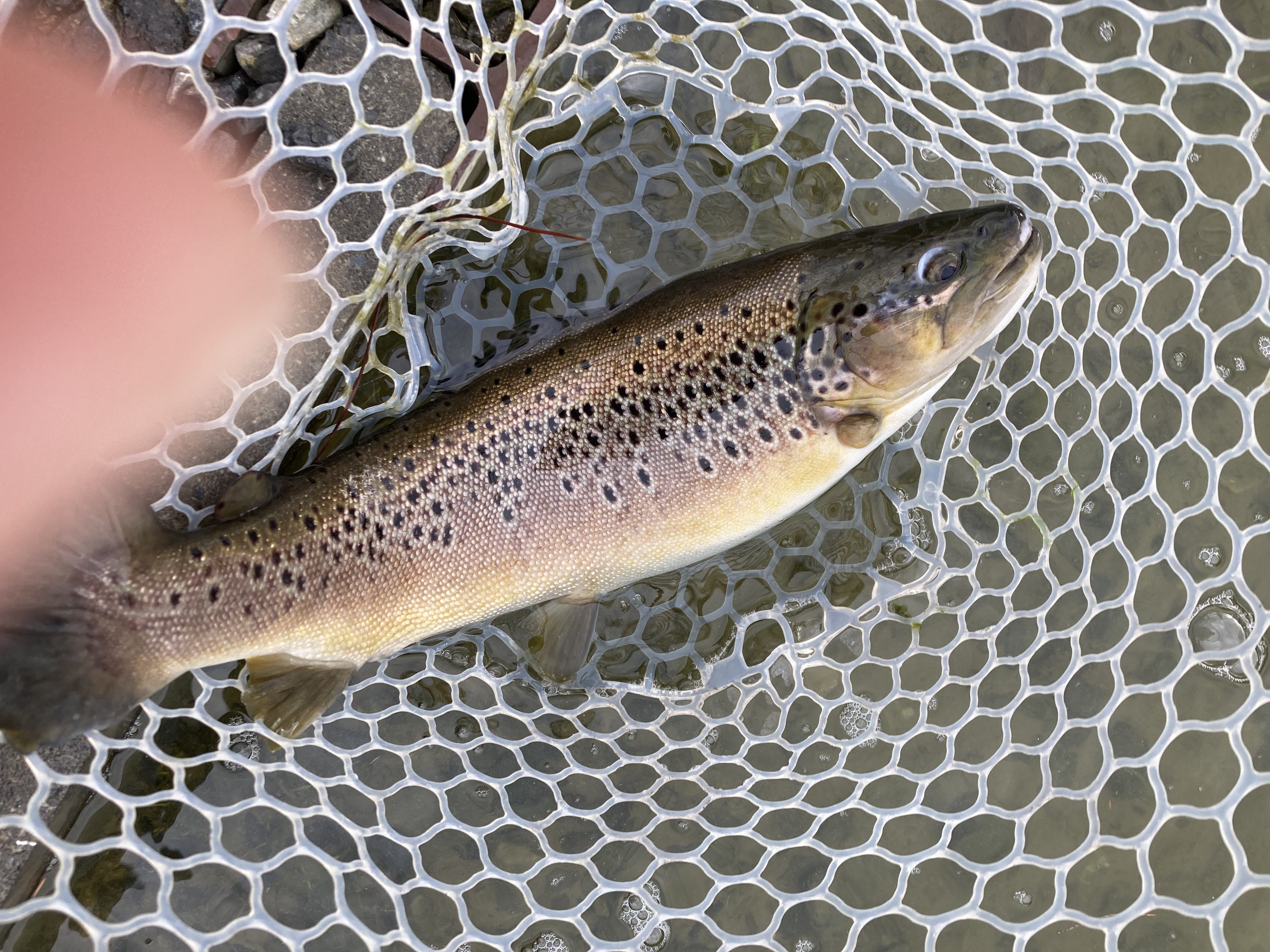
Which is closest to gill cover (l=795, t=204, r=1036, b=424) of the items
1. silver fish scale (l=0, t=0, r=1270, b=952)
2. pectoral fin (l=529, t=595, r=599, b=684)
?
silver fish scale (l=0, t=0, r=1270, b=952)

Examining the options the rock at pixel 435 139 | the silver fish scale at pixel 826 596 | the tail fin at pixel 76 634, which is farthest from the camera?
the rock at pixel 435 139

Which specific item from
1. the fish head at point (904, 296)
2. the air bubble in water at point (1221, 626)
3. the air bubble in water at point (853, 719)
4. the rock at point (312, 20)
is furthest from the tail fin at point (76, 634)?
the air bubble in water at point (1221, 626)

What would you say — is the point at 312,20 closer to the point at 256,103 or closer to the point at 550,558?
the point at 256,103

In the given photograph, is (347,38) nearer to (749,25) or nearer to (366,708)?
(749,25)

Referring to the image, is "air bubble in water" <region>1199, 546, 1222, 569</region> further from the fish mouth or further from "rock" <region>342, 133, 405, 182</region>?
"rock" <region>342, 133, 405, 182</region>

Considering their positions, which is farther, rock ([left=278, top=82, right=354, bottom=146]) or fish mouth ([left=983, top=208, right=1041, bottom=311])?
rock ([left=278, top=82, right=354, bottom=146])

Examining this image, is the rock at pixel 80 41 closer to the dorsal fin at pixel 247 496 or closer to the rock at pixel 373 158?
the rock at pixel 373 158

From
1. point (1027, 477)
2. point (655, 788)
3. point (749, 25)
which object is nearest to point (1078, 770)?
point (1027, 477)
